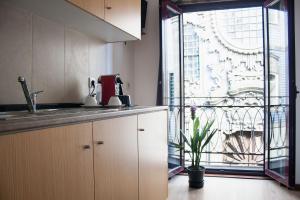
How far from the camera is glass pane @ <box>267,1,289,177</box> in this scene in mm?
3045

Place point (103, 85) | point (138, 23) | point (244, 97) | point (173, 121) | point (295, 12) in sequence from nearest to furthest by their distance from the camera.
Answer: point (103, 85) → point (138, 23) → point (295, 12) → point (173, 121) → point (244, 97)

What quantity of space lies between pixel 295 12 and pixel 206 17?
1519mm

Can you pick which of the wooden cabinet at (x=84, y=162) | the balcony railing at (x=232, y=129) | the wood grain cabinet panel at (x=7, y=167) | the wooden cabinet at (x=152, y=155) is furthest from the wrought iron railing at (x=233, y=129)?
the wood grain cabinet panel at (x=7, y=167)

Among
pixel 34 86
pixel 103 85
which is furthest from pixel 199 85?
pixel 34 86

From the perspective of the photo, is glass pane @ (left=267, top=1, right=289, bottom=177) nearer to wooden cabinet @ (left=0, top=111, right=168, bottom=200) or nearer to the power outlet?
wooden cabinet @ (left=0, top=111, right=168, bottom=200)

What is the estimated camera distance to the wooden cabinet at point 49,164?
770 millimetres

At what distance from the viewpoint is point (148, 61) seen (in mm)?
3768

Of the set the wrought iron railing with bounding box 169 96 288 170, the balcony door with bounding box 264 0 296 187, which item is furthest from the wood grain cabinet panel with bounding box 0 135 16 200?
the wrought iron railing with bounding box 169 96 288 170

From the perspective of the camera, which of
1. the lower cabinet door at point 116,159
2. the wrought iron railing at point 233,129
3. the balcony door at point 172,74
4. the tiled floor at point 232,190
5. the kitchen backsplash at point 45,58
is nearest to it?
the lower cabinet door at point 116,159

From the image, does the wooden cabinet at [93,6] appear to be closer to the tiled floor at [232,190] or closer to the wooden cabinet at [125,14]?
the wooden cabinet at [125,14]

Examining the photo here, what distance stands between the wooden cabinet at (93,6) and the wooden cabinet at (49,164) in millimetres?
846

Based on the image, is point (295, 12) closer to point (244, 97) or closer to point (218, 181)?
point (244, 97)

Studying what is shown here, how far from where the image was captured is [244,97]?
4.34 meters

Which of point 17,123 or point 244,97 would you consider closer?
point 17,123
